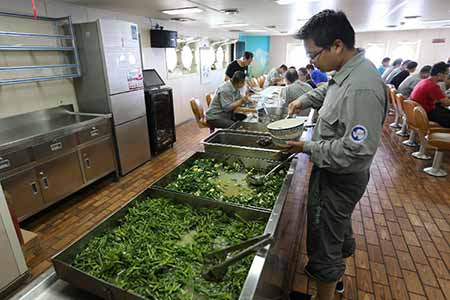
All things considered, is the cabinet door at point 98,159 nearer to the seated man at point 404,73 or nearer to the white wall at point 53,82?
the white wall at point 53,82

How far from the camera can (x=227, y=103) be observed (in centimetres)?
338

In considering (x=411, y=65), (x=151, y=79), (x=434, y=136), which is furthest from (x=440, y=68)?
(x=151, y=79)

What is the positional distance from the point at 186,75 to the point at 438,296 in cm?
591

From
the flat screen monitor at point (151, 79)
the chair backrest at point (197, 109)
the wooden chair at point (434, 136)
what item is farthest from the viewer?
the flat screen monitor at point (151, 79)

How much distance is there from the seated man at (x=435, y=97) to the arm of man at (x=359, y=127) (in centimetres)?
361

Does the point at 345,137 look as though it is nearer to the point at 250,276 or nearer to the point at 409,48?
the point at 250,276

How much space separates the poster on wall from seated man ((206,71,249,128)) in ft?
12.7

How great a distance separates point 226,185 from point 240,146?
51 centimetres

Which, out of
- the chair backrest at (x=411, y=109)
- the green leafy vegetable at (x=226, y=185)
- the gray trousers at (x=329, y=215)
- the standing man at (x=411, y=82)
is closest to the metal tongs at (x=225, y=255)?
Answer: the green leafy vegetable at (x=226, y=185)

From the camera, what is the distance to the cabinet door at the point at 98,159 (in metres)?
3.07

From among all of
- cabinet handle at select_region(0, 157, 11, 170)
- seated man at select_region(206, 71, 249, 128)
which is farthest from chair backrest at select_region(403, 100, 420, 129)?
cabinet handle at select_region(0, 157, 11, 170)

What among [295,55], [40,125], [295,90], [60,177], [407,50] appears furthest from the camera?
[295,55]

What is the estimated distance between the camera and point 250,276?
895mm

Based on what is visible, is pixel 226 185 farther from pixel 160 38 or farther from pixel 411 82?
pixel 411 82
